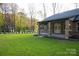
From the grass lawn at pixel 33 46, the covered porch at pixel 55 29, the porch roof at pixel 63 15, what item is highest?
the porch roof at pixel 63 15

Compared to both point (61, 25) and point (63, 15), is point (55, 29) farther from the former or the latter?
point (63, 15)

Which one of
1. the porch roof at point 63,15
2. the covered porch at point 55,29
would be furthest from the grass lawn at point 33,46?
the porch roof at point 63,15

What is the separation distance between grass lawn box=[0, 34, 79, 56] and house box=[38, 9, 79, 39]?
4.5 inches

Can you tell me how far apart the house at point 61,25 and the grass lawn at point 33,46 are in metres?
0.11

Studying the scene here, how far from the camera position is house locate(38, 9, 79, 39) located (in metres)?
4.60

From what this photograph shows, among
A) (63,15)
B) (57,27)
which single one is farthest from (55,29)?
(63,15)

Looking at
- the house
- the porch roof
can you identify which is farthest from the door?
the porch roof

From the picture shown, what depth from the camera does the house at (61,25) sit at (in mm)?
4602

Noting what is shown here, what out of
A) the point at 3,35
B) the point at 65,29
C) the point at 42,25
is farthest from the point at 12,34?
the point at 65,29

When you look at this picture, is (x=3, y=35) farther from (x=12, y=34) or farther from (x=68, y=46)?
(x=68, y=46)

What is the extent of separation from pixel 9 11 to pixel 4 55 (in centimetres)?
68

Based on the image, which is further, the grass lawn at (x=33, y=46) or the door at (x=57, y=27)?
the door at (x=57, y=27)

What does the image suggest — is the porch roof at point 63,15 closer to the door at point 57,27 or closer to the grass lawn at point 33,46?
the door at point 57,27

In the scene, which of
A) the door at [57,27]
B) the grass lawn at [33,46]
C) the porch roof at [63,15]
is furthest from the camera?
the door at [57,27]
